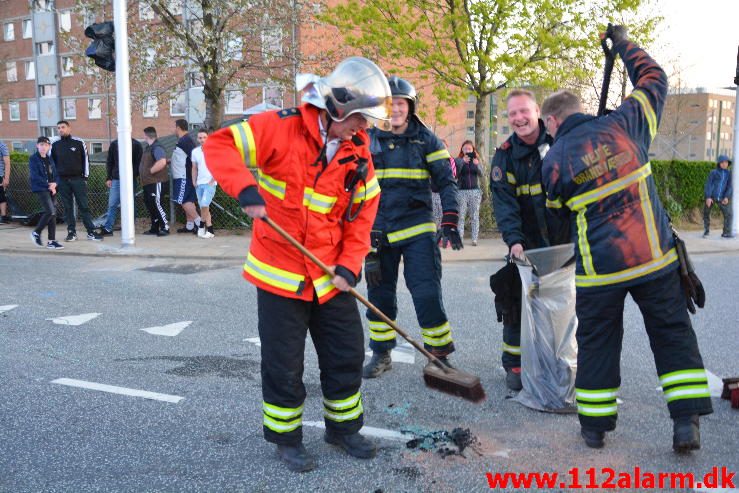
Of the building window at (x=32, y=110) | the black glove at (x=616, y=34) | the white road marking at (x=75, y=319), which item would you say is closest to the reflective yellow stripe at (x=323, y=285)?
the black glove at (x=616, y=34)

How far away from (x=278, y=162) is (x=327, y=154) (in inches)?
9.8

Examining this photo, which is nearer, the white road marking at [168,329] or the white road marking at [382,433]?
the white road marking at [382,433]

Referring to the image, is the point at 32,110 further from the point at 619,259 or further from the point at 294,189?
the point at 619,259

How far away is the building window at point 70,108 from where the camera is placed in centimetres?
4319

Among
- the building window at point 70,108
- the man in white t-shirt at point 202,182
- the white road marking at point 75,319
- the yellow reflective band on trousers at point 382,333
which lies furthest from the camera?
the building window at point 70,108

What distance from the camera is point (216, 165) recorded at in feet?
10.2

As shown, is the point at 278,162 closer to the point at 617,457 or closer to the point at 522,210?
the point at 522,210

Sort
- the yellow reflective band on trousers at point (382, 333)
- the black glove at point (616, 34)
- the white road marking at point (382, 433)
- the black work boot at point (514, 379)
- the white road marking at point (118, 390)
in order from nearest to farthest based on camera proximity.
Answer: the white road marking at point (382, 433) < the black glove at point (616, 34) < the white road marking at point (118, 390) < the black work boot at point (514, 379) < the yellow reflective band on trousers at point (382, 333)

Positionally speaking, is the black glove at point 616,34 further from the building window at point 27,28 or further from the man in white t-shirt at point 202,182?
the building window at point 27,28

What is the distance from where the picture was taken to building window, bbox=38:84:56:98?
44062mm

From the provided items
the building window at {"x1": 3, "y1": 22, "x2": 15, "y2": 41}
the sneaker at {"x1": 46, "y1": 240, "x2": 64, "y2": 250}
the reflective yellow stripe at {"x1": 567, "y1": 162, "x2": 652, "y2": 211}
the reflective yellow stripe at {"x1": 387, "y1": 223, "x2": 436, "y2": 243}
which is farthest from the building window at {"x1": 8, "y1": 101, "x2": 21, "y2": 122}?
the reflective yellow stripe at {"x1": 567, "y1": 162, "x2": 652, "y2": 211}

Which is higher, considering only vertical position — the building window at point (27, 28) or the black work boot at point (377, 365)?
the building window at point (27, 28)

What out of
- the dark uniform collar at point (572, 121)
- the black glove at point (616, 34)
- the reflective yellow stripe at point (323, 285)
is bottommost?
the reflective yellow stripe at point (323, 285)

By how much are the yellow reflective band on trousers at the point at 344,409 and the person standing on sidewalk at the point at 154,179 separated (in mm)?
9583
